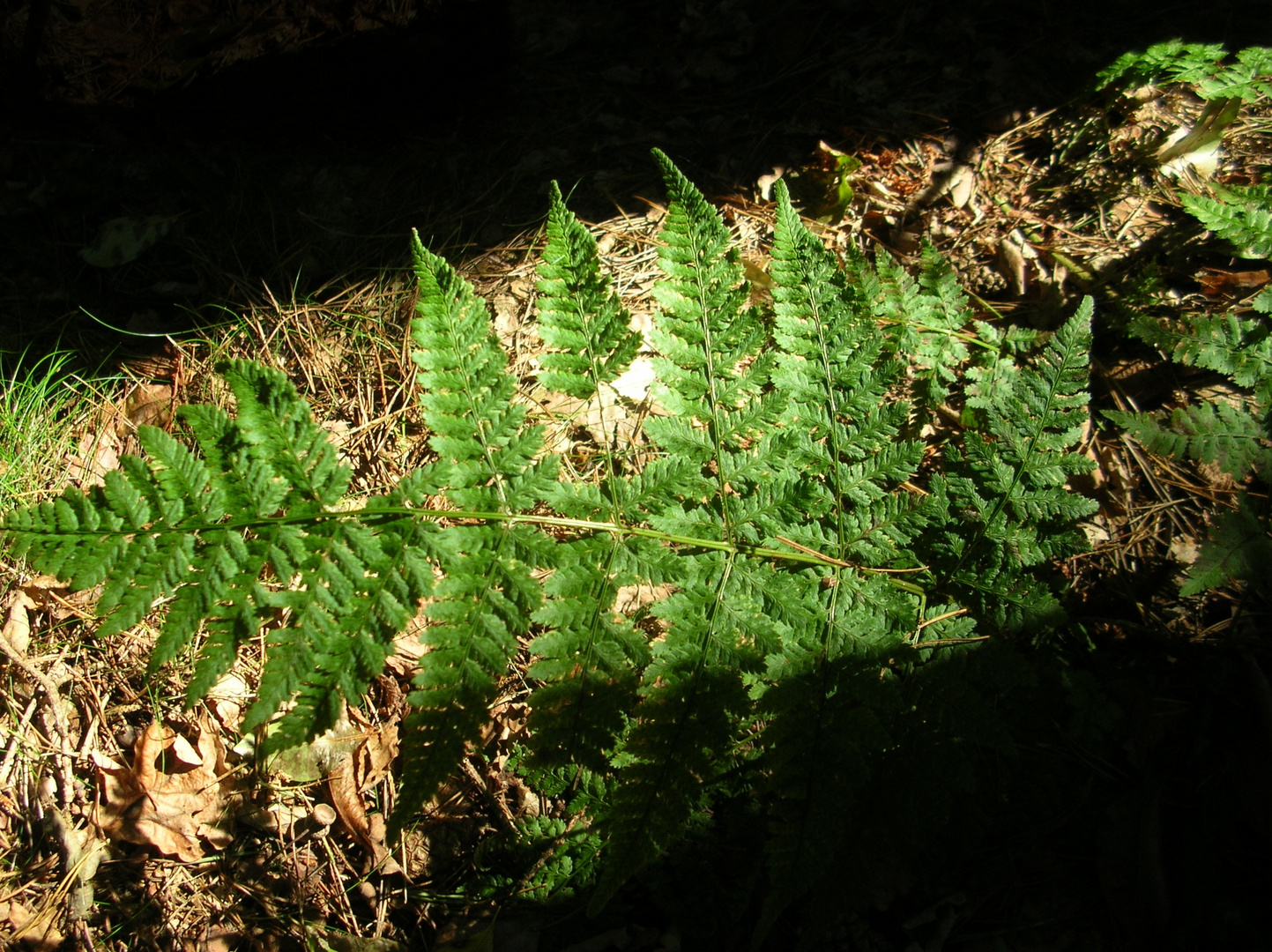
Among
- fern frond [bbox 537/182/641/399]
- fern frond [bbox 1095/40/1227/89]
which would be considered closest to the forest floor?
fern frond [bbox 1095/40/1227/89]

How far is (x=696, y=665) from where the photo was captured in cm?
164

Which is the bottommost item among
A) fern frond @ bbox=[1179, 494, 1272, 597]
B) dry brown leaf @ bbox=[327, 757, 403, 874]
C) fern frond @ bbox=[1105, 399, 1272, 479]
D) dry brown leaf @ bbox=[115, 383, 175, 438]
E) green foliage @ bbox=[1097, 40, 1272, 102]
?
dry brown leaf @ bbox=[327, 757, 403, 874]

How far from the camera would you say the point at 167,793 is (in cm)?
238

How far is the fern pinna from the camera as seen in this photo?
1.49 meters

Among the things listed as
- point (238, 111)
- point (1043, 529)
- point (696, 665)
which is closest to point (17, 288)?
point (238, 111)

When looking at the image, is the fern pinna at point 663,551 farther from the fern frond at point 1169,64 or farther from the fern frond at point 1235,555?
the fern frond at point 1169,64

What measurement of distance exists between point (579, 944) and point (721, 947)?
1.49 ft

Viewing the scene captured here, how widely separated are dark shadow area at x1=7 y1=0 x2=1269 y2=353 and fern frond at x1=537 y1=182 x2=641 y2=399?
1476mm

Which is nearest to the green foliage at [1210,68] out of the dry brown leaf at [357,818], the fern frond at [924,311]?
the fern frond at [924,311]

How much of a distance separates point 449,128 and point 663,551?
100 inches

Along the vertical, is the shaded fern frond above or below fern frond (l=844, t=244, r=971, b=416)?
below

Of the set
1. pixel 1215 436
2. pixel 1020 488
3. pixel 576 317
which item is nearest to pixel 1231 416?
pixel 1215 436

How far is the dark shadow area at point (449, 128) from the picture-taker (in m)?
3.03

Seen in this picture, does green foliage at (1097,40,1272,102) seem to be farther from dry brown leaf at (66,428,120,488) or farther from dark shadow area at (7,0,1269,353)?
dry brown leaf at (66,428,120,488)
